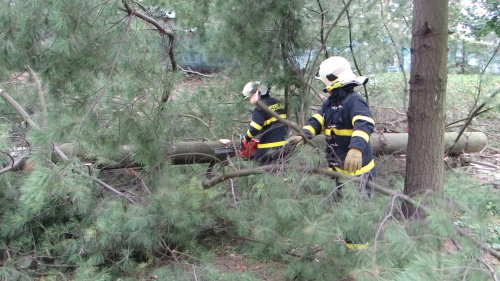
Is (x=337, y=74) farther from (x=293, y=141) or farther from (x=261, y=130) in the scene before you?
(x=261, y=130)

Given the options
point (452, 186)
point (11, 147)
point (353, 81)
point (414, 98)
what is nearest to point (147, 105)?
point (11, 147)

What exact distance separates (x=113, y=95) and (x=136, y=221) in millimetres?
982

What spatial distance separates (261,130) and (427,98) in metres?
2.02

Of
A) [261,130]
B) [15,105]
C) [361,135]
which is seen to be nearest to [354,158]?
[361,135]

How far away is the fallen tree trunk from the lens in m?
4.50

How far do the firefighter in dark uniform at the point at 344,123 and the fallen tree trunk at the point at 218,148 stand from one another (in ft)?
1.67

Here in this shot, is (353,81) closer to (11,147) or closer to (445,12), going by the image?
(445,12)

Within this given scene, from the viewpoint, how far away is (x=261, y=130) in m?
4.68

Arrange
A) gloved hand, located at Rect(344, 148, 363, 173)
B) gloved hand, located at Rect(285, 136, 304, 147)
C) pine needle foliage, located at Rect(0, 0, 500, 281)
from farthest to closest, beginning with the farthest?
1. gloved hand, located at Rect(285, 136, 304, 147)
2. gloved hand, located at Rect(344, 148, 363, 173)
3. pine needle foliage, located at Rect(0, 0, 500, 281)

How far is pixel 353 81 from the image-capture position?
332cm

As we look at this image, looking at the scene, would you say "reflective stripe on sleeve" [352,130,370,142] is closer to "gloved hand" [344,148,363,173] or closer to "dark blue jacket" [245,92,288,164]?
"gloved hand" [344,148,363,173]

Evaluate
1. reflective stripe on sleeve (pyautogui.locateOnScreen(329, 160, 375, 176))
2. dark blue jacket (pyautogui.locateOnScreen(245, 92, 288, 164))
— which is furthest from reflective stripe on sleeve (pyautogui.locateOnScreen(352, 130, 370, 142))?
dark blue jacket (pyautogui.locateOnScreen(245, 92, 288, 164))

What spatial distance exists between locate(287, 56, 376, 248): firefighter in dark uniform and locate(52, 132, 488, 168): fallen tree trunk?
51cm

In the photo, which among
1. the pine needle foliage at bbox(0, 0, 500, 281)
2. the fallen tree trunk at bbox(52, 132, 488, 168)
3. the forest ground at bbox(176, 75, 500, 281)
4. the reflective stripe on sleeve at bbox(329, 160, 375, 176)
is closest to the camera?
the pine needle foliage at bbox(0, 0, 500, 281)
